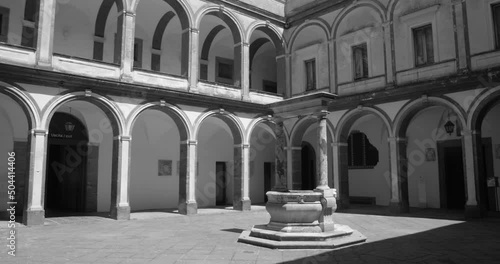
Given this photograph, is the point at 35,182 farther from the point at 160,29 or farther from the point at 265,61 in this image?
the point at 265,61

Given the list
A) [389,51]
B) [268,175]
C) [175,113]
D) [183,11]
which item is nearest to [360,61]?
[389,51]

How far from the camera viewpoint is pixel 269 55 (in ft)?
64.1

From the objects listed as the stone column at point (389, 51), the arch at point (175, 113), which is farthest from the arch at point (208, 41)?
the stone column at point (389, 51)

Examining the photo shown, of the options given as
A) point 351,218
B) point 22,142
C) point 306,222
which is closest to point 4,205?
point 22,142

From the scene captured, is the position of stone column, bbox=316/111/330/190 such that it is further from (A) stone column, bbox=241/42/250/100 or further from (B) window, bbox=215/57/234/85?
(B) window, bbox=215/57/234/85

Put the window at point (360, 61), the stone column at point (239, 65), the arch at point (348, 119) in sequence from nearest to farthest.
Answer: the arch at point (348, 119)
the window at point (360, 61)
the stone column at point (239, 65)

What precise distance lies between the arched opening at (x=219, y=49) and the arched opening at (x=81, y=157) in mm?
4288

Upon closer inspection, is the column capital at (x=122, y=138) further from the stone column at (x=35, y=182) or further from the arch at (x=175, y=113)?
the stone column at (x=35, y=182)

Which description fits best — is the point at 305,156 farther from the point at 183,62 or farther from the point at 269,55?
the point at 183,62

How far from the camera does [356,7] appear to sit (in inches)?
585

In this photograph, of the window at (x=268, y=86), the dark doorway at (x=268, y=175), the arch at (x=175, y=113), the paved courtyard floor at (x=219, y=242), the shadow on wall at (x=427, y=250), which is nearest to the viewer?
the shadow on wall at (x=427, y=250)

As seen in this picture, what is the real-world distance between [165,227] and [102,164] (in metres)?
5.06

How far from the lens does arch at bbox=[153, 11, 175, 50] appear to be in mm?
14898

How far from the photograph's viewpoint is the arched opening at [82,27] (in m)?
13.3
